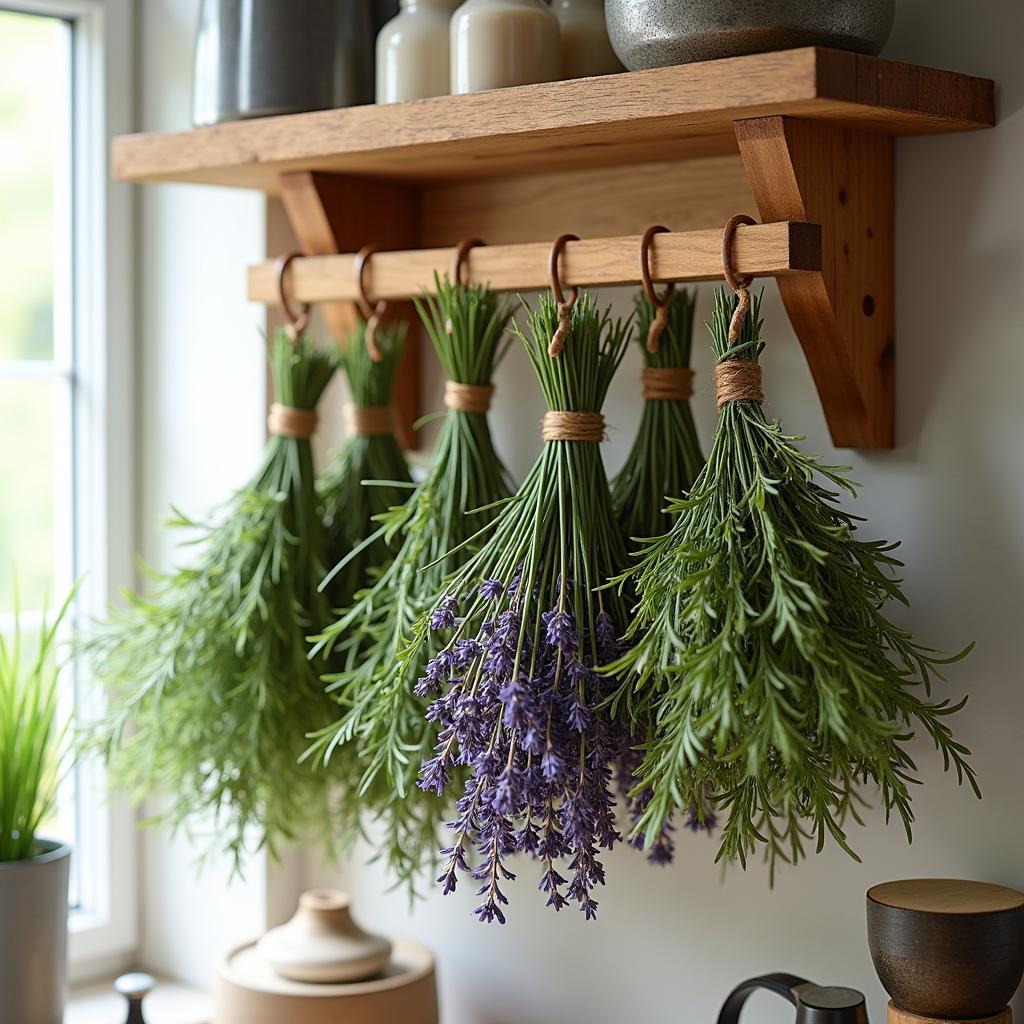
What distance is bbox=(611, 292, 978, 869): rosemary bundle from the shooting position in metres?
0.89

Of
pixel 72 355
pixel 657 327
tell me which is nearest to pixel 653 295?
pixel 657 327

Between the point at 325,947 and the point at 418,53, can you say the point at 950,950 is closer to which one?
the point at 325,947

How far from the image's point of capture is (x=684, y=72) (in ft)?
3.13

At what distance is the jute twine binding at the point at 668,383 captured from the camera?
3.75 ft

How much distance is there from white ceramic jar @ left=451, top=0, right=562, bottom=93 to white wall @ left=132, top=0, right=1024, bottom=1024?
253mm

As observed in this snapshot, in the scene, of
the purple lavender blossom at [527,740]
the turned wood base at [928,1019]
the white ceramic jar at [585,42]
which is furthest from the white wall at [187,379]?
the turned wood base at [928,1019]

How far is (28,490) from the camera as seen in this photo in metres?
1.59

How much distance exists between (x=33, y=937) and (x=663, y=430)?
0.77 m

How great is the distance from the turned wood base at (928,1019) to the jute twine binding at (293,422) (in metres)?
0.70

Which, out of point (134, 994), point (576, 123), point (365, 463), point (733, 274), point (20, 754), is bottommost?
point (134, 994)

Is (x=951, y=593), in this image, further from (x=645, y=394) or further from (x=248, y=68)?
(x=248, y=68)

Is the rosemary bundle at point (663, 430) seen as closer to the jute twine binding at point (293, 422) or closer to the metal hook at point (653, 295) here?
the metal hook at point (653, 295)

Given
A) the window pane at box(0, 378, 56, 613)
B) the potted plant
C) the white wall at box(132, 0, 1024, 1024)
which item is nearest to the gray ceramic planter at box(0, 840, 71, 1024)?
the potted plant

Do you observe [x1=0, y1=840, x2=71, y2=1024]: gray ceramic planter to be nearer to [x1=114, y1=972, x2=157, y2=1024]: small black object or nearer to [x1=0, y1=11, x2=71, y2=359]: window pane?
[x1=114, y1=972, x2=157, y2=1024]: small black object
